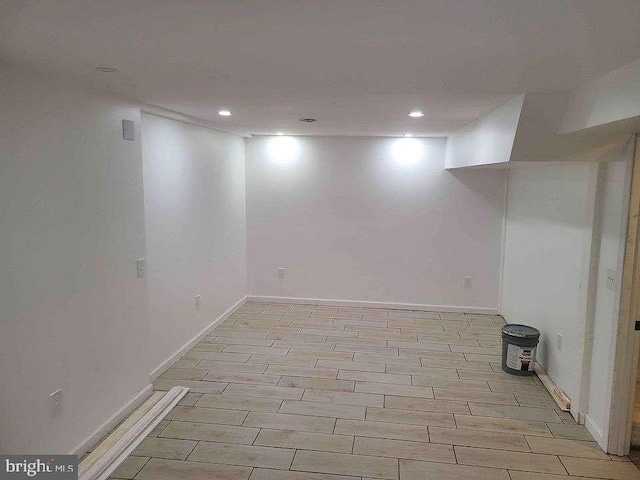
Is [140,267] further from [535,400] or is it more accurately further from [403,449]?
[535,400]

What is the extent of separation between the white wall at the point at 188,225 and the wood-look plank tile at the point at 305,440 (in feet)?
4.54

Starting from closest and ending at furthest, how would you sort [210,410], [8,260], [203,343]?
[8,260]
[210,410]
[203,343]

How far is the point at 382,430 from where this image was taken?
307 cm

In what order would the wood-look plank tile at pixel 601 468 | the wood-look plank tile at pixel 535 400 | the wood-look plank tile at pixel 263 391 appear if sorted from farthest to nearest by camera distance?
the wood-look plank tile at pixel 263 391
the wood-look plank tile at pixel 535 400
the wood-look plank tile at pixel 601 468

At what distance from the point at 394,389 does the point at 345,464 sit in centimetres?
108

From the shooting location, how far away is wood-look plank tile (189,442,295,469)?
271 centimetres

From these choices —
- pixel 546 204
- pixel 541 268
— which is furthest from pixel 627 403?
pixel 546 204

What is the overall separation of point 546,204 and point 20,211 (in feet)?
12.9

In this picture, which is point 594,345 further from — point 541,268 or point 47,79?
point 47,79

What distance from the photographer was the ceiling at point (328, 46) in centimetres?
133

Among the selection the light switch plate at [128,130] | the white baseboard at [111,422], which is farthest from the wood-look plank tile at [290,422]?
the light switch plate at [128,130]

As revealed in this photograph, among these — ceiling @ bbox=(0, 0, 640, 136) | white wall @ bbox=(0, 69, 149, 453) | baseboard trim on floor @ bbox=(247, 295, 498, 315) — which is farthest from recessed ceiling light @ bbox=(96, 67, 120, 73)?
baseboard trim on floor @ bbox=(247, 295, 498, 315)

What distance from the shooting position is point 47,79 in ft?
7.73

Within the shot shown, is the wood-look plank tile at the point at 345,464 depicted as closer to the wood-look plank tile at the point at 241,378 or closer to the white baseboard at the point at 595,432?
the wood-look plank tile at the point at 241,378
